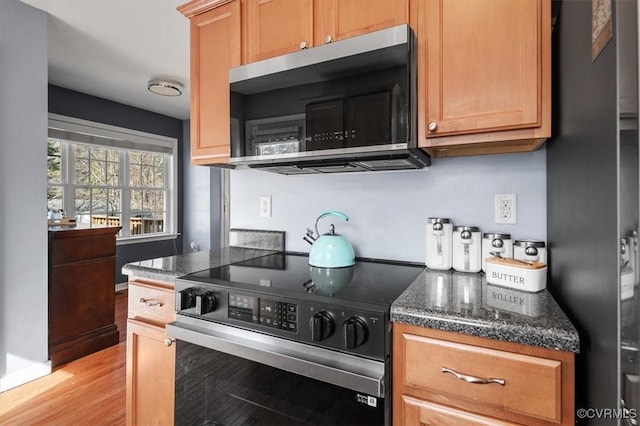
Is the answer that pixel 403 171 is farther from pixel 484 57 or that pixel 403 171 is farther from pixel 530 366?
pixel 530 366

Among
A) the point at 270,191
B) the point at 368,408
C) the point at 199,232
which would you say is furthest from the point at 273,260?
the point at 199,232

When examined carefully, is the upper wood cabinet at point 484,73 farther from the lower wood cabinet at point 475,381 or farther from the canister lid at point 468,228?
the lower wood cabinet at point 475,381

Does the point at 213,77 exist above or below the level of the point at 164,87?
below

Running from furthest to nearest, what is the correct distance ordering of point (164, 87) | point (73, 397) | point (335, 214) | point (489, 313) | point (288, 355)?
point (164, 87)
point (73, 397)
point (335, 214)
point (288, 355)
point (489, 313)

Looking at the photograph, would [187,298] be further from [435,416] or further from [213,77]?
[213,77]

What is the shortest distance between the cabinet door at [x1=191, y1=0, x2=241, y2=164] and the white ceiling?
3.12ft

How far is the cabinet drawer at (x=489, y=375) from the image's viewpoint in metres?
0.76

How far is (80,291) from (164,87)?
91.8 inches

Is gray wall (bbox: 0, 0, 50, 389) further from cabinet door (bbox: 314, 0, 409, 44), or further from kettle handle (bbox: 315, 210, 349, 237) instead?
cabinet door (bbox: 314, 0, 409, 44)

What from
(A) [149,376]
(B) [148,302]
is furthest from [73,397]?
(B) [148,302]

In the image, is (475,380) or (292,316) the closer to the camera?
(475,380)

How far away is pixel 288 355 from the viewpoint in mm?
1010

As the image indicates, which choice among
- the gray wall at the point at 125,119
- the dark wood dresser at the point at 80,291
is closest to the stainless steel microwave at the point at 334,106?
the dark wood dresser at the point at 80,291

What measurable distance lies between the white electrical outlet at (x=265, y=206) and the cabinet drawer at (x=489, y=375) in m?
1.17
